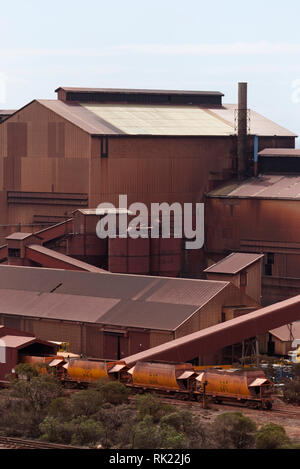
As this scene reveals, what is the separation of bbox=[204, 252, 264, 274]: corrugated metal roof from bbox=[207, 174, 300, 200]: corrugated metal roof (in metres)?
8.48

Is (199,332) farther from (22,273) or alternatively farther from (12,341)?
(22,273)

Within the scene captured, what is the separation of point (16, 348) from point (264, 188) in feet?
99.7

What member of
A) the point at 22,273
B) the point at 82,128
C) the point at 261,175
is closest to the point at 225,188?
the point at 261,175

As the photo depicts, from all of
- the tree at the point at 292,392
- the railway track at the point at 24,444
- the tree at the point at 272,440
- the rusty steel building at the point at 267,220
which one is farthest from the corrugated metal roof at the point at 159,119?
the tree at the point at 272,440

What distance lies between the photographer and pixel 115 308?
212ft

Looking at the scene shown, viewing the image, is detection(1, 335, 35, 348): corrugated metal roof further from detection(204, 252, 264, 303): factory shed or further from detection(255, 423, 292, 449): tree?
detection(255, 423, 292, 449): tree

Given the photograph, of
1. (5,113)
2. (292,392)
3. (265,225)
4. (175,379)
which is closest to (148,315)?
(175,379)

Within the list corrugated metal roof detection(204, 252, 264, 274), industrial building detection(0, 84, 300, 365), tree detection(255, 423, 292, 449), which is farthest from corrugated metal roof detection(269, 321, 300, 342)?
tree detection(255, 423, 292, 449)

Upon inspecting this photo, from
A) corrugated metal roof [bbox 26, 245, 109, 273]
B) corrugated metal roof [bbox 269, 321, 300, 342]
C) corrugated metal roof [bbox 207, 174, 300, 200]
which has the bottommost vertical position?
corrugated metal roof [bbox 269, 321, 300, 342]

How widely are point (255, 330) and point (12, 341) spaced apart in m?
12.1

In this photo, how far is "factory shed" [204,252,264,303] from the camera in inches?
2712

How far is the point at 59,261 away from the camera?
243 feet

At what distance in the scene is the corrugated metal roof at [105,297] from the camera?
206 feet

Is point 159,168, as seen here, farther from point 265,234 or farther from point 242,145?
point 265,234
